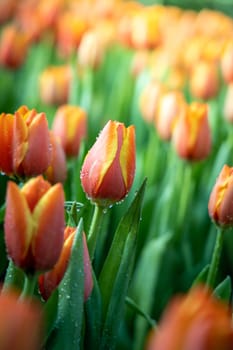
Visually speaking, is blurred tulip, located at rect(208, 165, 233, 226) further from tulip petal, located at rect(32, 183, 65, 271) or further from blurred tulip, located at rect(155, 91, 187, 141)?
blurred tulip, located at rect(155, 91, 187, 141)

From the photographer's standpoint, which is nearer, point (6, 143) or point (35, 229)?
point (35, 229)

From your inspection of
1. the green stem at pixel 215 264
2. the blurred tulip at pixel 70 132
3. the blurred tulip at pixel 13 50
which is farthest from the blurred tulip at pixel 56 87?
the green stem at pixel 215 264

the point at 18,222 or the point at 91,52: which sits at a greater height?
the point at 91,52

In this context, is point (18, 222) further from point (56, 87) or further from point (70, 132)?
point (56, 87)

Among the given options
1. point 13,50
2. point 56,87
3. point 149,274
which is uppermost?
point 13,50

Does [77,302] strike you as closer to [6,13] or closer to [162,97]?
[162,97]

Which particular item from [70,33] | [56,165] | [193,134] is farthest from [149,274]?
[70,33]

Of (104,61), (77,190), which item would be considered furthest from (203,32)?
(77,190)

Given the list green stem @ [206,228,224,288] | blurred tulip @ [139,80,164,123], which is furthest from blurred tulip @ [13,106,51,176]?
blurred tulip @ [139,80,164,123]
